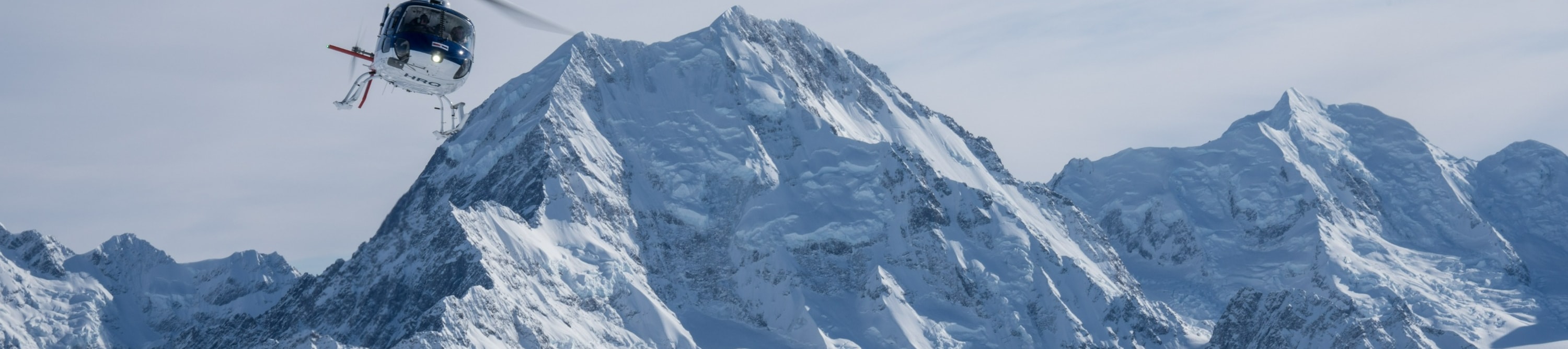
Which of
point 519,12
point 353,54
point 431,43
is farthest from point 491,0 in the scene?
point 353,54

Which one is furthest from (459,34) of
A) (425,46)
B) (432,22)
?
(425,46)

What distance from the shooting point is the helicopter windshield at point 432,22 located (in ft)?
341

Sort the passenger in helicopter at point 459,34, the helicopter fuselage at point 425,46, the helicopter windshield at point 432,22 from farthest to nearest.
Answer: the passenger in helicopter at point 459,34 → the helicopter windshield at point 432,22 → the helicopter fuselage at point 425,46

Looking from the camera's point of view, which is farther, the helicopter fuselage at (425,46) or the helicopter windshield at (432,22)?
the helicopter windshield at (432,22)

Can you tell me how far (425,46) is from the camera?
103 metres

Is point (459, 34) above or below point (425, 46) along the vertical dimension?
above

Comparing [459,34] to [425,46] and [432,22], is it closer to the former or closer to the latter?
[432,22]

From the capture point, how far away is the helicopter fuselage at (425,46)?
338ft

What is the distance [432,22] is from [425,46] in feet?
6.23

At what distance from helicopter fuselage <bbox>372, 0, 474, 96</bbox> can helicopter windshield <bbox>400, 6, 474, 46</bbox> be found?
0.10 ft

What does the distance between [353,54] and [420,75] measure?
531cm

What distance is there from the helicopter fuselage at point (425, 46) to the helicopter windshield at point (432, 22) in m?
0.03

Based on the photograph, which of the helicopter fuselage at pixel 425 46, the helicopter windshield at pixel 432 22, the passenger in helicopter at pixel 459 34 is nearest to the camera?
the helicopter fuselage at pixel 425 46

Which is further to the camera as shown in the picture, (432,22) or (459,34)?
(459,34)
